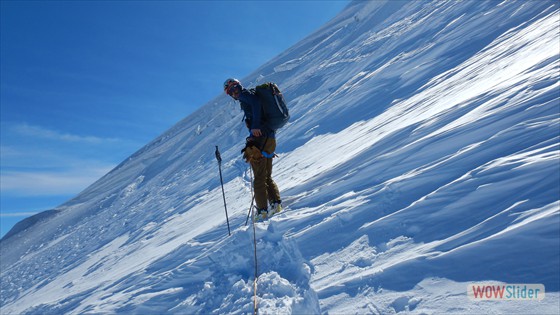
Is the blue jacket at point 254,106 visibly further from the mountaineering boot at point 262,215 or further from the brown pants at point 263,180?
the mountaineering boot at point 262,215

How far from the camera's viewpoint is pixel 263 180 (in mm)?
5141

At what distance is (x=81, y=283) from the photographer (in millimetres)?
7203

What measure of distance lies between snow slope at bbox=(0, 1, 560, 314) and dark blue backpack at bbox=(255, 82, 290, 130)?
45.9 inches

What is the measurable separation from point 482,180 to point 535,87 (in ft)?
6.92

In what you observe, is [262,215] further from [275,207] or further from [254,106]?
[254,106]

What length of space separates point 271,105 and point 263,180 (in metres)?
1.01

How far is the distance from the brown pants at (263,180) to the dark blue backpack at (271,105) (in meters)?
0.26

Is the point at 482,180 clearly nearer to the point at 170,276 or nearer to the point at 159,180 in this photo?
the point at 170,276

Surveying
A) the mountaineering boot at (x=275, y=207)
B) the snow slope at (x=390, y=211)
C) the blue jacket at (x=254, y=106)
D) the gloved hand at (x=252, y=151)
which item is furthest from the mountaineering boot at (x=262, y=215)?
the blue jacket at (x=254, y=106)

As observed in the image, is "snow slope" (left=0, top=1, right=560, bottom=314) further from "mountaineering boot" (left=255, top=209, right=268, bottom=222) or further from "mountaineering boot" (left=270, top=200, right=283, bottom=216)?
"mountaineering boot" (left=255, top=209, right=268, bottom=222)

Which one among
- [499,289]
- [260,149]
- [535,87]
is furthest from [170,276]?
[535,87]

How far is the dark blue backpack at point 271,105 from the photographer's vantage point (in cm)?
501

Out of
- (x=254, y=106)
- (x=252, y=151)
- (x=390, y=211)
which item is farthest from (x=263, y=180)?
(x=390, y=211)

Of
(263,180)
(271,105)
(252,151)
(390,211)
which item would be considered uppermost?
(271,105)
